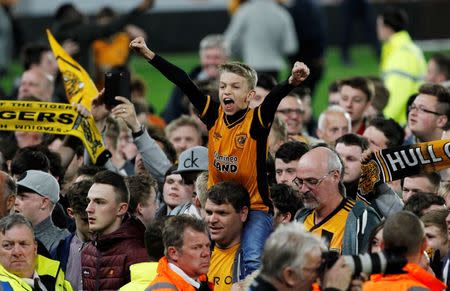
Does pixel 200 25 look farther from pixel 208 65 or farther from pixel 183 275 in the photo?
pixel 183 275

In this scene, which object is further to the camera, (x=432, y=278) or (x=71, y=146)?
(x=71, y=146)

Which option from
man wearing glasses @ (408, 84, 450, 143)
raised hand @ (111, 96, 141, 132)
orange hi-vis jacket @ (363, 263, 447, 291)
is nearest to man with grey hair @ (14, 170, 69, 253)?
raised hand @ (111, 96, 141, 132)

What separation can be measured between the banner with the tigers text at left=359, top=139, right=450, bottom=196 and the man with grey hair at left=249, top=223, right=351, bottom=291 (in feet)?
9.50

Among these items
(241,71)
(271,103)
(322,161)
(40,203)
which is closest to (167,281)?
(322,161)

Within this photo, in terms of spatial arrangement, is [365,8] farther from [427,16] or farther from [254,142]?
[254,142]

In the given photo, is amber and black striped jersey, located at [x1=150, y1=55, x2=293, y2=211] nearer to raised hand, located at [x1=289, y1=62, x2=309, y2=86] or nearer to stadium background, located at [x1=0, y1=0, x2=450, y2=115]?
raised hand, located at [x1=289, y1=62, x2=309, y2=86]

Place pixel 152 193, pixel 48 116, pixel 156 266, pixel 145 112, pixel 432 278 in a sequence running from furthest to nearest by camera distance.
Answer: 1. pixel 145 112
2. pixel 48 116
3. pixel 152 193
4. pixel 156 266
5. pixel 432 278

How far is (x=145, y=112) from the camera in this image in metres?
15.5

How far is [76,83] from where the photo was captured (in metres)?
12.2

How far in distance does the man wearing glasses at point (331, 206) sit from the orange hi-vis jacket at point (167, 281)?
4.51ft

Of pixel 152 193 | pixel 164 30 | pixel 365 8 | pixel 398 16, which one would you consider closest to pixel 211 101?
pixel 152 193

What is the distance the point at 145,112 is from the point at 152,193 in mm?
5146

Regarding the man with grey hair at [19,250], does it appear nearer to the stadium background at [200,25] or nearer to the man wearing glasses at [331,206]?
the man wearing glasses at [331,206]

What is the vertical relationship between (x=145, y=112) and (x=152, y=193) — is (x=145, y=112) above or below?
above
